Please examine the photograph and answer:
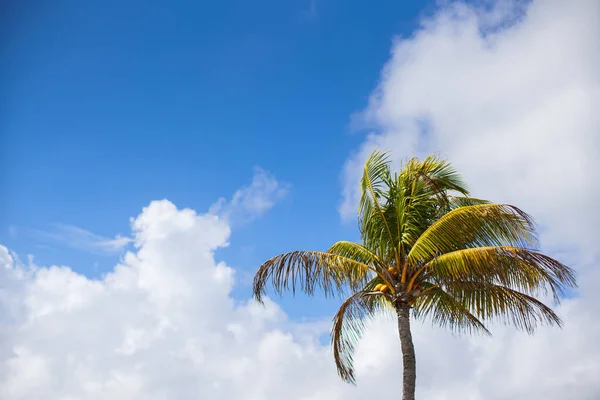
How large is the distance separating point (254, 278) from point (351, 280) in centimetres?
252

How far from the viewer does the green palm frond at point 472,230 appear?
45.4 ft

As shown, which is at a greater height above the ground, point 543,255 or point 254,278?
point 254,278

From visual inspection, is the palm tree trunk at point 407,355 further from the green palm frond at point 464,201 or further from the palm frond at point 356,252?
the green palm frond at point 464,201

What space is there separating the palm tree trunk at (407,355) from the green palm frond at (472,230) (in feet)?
4.77

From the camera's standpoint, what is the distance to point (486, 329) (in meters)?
16.0

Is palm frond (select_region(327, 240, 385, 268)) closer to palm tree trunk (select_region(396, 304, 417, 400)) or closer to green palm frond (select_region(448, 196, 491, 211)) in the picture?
palm tree trunk (select_region(396, 304, 417, 400))

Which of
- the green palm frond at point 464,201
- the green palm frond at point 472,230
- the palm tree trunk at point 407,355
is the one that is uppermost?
the green palm frond at point 464,201

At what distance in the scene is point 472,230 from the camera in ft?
46.1

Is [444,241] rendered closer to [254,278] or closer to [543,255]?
[543,255]

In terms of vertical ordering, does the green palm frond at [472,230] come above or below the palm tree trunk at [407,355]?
above

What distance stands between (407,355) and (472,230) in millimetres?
3399

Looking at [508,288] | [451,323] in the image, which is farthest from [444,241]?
[451,323]

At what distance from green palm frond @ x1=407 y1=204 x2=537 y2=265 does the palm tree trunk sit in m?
1.45

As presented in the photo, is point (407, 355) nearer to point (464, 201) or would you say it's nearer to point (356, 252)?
point (356, 252)
